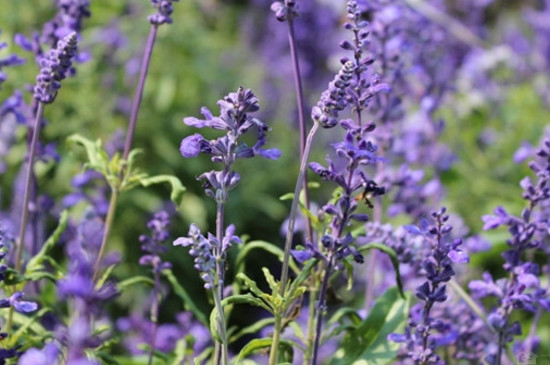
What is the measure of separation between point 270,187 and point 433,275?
16.5 ft

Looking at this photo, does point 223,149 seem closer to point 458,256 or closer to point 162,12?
point 458,256

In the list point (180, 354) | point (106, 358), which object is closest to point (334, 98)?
point (106, 358)

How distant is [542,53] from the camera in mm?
7195

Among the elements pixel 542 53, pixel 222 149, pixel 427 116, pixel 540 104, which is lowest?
pixel 222 149

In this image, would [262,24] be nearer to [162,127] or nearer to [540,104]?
[162,127]

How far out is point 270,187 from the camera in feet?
23.4

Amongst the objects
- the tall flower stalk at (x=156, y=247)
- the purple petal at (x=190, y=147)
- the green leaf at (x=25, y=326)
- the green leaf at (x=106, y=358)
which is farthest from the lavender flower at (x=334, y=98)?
the green leaf at (x=25, y=326)

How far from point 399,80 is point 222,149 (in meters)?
1.79

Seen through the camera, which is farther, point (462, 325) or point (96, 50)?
point (96, 50)

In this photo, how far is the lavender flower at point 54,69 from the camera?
7.11 ft

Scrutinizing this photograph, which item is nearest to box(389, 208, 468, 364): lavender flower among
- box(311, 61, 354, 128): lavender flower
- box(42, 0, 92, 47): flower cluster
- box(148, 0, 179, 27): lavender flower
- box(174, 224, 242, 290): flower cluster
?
box(311, 61, 354, 128): lavender flower

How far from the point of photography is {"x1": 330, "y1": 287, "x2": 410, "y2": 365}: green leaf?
245 centimetres

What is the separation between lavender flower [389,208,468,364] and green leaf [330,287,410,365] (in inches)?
6.9

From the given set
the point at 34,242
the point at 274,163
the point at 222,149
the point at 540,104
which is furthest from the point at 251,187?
the point at 222,149
